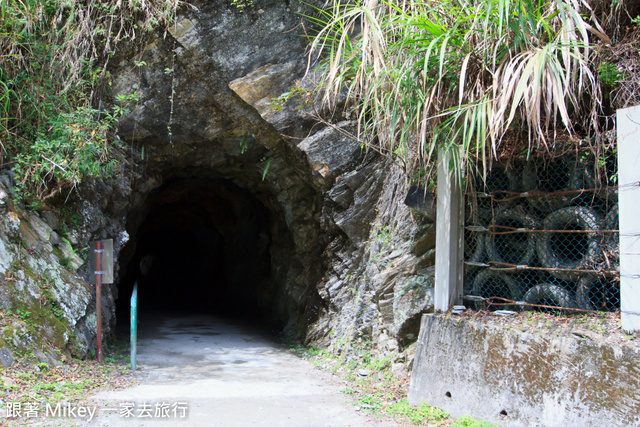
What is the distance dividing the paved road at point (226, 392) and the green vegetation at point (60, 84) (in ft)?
8.66

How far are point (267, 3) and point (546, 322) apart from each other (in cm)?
561

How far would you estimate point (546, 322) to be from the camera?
3414 millimetres

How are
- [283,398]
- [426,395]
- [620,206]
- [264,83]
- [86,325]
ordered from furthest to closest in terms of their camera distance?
[264,83]
[86,325]
[283,398]
[426,395]
[620,206]

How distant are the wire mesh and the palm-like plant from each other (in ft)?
1.01

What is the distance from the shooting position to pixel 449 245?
4.23 m

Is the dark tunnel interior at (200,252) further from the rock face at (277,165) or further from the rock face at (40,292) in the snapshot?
the rock face at (40,292)

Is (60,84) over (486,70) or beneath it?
over

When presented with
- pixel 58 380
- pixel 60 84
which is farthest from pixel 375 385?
pixel 60 84

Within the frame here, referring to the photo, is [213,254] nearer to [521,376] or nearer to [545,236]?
[545,236]

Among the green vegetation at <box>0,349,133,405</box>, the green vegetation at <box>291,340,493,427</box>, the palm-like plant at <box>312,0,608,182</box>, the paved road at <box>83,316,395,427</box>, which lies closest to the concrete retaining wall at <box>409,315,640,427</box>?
the green vegetation at <box>291,340,493,427</box>

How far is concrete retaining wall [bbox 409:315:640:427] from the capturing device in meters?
2.80

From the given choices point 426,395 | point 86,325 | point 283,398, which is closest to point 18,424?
point 283,398

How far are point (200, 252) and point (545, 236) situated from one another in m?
14.5

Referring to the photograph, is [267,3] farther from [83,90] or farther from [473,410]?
[473,410]
